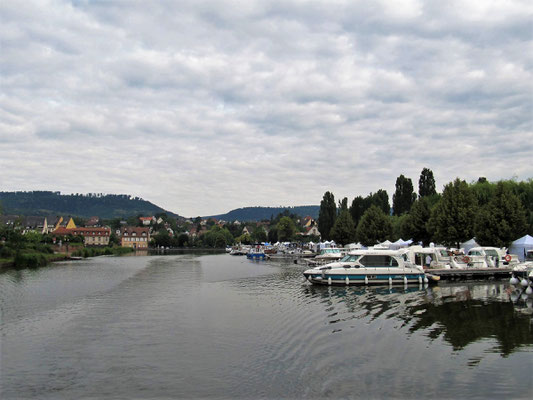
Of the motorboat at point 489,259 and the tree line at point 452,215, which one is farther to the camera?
the tree line at point 452,215

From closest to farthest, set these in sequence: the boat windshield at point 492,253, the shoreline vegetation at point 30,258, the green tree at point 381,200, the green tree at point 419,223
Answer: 1. the boat windshield at point 492,253
2. the shoreline vegetation at point 30,258
3. the green tree at point 419,223
4. the green tree at point 381,200

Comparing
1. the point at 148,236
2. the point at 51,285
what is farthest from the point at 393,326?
the point at 148,236

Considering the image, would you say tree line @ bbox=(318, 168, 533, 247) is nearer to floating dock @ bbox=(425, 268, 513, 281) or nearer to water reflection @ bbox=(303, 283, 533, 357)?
floating dock @ bbox=(425, 268, 513, 281)

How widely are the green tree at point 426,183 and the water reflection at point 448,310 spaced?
160 feet

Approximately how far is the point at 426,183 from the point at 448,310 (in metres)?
62.7

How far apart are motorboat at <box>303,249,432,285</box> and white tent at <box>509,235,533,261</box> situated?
46.9ft

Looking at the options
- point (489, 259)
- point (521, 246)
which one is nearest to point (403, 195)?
point (521, 246)

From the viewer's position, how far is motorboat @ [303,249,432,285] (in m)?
34.9

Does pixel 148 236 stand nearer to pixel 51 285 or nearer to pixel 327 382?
pixel 51 285

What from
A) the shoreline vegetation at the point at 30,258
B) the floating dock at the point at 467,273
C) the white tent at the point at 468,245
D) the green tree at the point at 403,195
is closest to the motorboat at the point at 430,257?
the floating dock at the point at 467,273

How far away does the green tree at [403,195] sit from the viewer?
87.8m

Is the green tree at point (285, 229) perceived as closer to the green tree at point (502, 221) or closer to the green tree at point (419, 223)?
the green tree at point (419, 223)

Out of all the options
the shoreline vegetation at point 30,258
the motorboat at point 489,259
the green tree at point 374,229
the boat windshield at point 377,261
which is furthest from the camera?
the green tree at point 374,229

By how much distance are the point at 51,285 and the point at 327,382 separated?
106 feet
